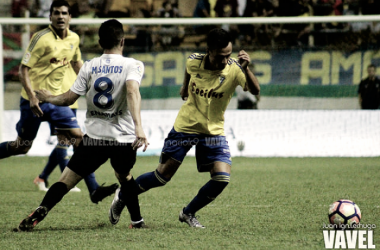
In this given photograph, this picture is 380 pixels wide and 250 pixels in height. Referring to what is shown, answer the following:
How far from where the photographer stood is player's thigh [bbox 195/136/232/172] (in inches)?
205

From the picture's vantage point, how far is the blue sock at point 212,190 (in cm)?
510

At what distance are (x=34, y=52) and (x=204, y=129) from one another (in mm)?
2619

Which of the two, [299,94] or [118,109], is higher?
[118,109]

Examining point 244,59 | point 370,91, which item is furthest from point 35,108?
point 370,91

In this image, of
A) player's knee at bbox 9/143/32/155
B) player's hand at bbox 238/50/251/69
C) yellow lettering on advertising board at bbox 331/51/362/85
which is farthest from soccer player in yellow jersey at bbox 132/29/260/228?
yellow lettering on advertising board at bbox 331/51/362/85

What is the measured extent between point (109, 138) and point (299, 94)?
7.60 m

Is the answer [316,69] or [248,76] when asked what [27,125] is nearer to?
[248,76]

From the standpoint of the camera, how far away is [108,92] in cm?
474

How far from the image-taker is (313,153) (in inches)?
459

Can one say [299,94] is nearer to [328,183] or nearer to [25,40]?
[328,183]

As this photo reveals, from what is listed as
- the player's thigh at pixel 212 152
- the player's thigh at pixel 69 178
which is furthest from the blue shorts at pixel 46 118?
the player's thigh at pixel 212 152

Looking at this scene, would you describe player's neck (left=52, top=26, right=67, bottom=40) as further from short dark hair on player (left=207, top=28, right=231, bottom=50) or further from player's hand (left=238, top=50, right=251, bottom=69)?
player's hand (left=238, top=50, right=251, bottom=69)

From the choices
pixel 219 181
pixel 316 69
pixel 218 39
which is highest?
pixel 218 39

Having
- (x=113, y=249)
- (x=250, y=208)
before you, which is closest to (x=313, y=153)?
(x=250, y=208)
